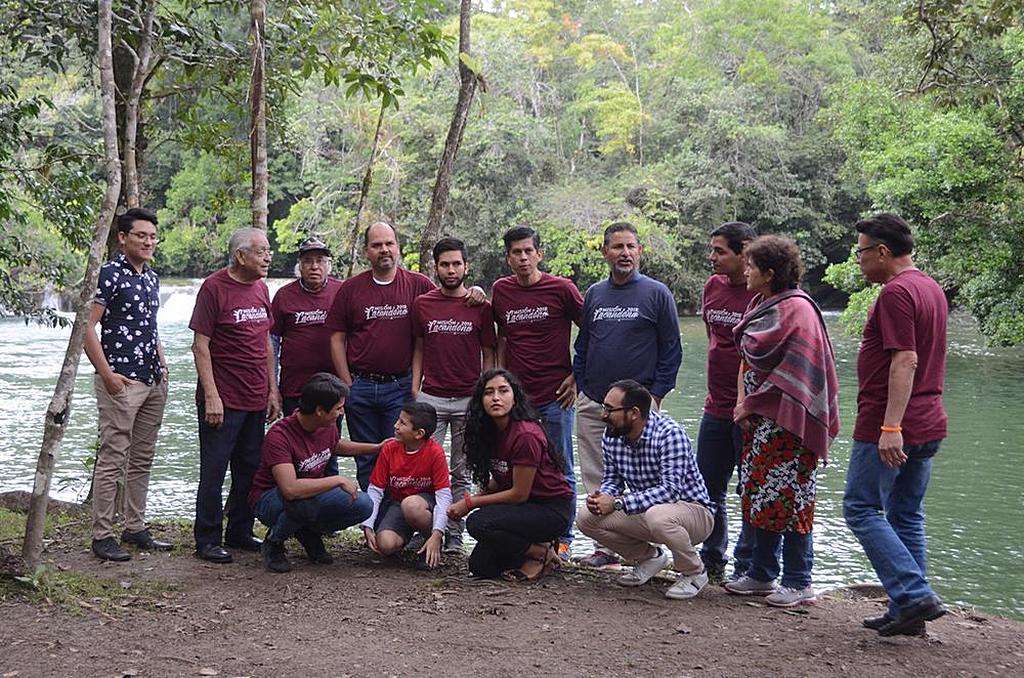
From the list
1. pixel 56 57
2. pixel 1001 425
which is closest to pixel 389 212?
pixel 1001 425

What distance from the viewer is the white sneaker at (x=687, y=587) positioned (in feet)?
15.2

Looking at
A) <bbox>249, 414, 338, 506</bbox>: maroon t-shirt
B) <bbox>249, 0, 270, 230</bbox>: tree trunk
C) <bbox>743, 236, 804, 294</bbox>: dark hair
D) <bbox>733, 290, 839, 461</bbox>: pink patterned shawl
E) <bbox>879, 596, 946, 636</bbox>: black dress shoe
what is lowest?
<bbox>879, 596, 946, 636</bbox>: black dress shoe

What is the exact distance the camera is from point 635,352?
5121 mm

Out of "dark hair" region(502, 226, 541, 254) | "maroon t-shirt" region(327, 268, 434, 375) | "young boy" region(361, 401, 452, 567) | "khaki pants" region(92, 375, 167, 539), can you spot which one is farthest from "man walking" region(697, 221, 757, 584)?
"khaki pants" region(92, 375, 167, 539)

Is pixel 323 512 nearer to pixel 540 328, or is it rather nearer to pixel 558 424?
pixel 558 424

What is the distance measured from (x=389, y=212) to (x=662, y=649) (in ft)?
80.7

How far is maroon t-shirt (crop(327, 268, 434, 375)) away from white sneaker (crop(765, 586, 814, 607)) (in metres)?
2.25

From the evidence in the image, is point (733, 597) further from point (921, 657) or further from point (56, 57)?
point (56, 57)

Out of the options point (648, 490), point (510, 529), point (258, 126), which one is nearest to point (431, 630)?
point (510, 529)

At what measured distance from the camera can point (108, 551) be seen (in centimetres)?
491

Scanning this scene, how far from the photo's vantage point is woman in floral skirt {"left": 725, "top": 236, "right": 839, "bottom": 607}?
4.28 m

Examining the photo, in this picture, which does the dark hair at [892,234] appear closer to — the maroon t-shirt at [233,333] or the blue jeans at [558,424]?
the blue jeans at [558,424]

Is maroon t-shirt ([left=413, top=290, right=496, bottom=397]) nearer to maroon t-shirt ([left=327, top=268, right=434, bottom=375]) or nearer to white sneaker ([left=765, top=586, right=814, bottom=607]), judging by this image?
maroon t-shirt ([left=327, top=268, right=434, bottom=375])

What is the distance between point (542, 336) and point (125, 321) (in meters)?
2.11
